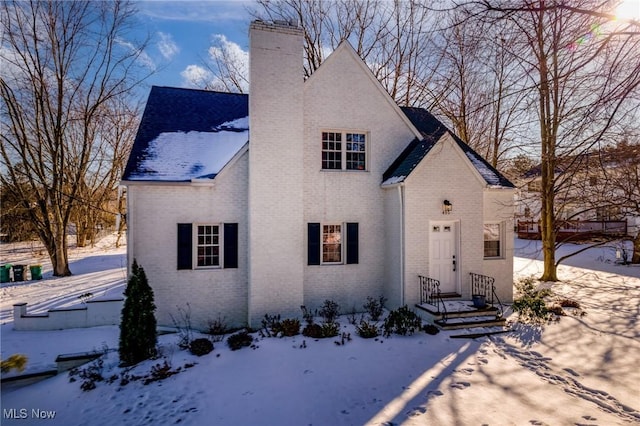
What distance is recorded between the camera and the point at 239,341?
27.6 feet

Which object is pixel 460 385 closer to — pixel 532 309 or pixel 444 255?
pixel 444 255

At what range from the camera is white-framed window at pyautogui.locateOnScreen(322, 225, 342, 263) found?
36.9ft

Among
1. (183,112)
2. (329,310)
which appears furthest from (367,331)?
(183,112)

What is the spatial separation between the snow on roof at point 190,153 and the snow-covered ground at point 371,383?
4796mm

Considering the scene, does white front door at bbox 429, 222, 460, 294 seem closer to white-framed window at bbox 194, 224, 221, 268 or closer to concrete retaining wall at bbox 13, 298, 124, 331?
white-framed window at bbox 194, 224, 221, 268

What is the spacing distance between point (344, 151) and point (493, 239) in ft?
21.2

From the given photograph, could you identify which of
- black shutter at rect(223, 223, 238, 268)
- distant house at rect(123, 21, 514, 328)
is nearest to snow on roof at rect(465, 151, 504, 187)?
distant house at rect(123, 21, 514, 328)

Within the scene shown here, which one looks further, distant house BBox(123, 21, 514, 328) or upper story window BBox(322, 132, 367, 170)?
upper story window BBox(322, 132, 367, 170)

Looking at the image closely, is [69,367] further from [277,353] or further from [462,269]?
[462,269]

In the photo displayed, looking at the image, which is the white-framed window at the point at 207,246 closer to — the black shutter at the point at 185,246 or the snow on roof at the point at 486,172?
the black shutter at the point at 185,246

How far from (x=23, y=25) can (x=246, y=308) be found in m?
19.8

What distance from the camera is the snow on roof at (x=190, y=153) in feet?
33.0
